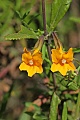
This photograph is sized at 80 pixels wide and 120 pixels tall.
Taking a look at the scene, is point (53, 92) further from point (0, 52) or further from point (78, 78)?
point (0, 52)

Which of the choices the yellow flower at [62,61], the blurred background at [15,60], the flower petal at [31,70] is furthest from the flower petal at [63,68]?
the blurred background at [15,60]

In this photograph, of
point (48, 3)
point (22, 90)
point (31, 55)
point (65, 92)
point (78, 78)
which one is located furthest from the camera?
point (22, 90)

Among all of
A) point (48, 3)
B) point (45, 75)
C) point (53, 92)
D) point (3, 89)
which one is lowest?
point (53, 92)

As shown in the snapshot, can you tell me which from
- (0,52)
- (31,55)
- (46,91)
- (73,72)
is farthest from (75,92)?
(0,52)

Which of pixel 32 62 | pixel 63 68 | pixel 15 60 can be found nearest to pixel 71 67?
pixel 63 68

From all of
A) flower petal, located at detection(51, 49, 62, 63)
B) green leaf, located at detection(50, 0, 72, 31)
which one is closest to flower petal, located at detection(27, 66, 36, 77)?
flower petal, located at detection(51, 49, 62, 63)

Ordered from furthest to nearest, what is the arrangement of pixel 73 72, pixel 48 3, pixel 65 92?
pixel 48 3
pixel 65 92
pixel 73 72

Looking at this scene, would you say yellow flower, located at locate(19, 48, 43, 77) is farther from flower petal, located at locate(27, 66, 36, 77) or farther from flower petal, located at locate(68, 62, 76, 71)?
flower petal, located at locate(68, 62, 76, 71)
